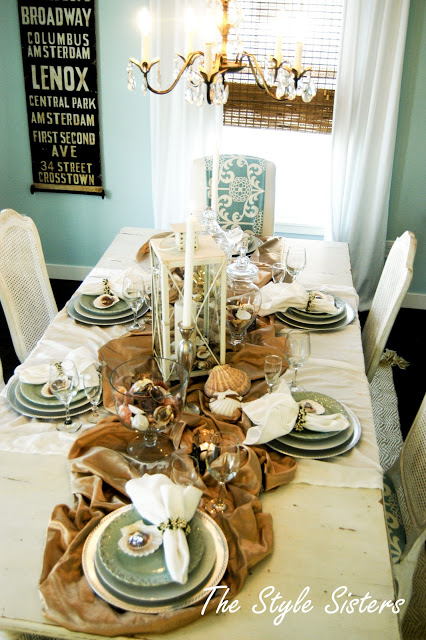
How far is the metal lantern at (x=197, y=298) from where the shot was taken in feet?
5.16

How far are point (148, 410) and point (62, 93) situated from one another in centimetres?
260

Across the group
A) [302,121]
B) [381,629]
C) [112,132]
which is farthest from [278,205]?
[381,629]

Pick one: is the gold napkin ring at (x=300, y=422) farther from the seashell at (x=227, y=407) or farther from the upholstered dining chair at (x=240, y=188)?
the upholstered dining chair at (x=240, y=188)

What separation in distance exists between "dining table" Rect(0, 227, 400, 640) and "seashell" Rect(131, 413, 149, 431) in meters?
0.17

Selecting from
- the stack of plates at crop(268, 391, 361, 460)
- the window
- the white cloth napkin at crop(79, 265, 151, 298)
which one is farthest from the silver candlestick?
the window

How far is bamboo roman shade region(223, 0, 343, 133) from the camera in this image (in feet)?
10.4

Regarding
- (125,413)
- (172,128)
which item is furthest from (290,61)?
(125,413)

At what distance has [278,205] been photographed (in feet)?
12.3

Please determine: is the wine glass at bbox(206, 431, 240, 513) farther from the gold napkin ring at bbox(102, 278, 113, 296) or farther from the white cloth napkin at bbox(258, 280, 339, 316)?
the gold napkin ring at bbox(102, 278, 113, 296)

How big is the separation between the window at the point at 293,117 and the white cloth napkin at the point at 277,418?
2188mm

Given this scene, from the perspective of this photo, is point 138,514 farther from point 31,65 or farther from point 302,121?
point 31,65

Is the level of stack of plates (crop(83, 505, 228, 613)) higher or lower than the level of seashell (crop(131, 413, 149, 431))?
lower

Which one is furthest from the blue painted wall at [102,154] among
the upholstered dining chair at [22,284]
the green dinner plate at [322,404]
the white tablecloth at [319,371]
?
the green dinner plate at [322,404]

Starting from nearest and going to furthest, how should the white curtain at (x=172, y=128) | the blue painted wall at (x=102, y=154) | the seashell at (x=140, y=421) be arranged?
the seashell at (x=140, y=421) < the white curtain at (x=172, y=128) < the blue painted wall at (x=102, y=154)
